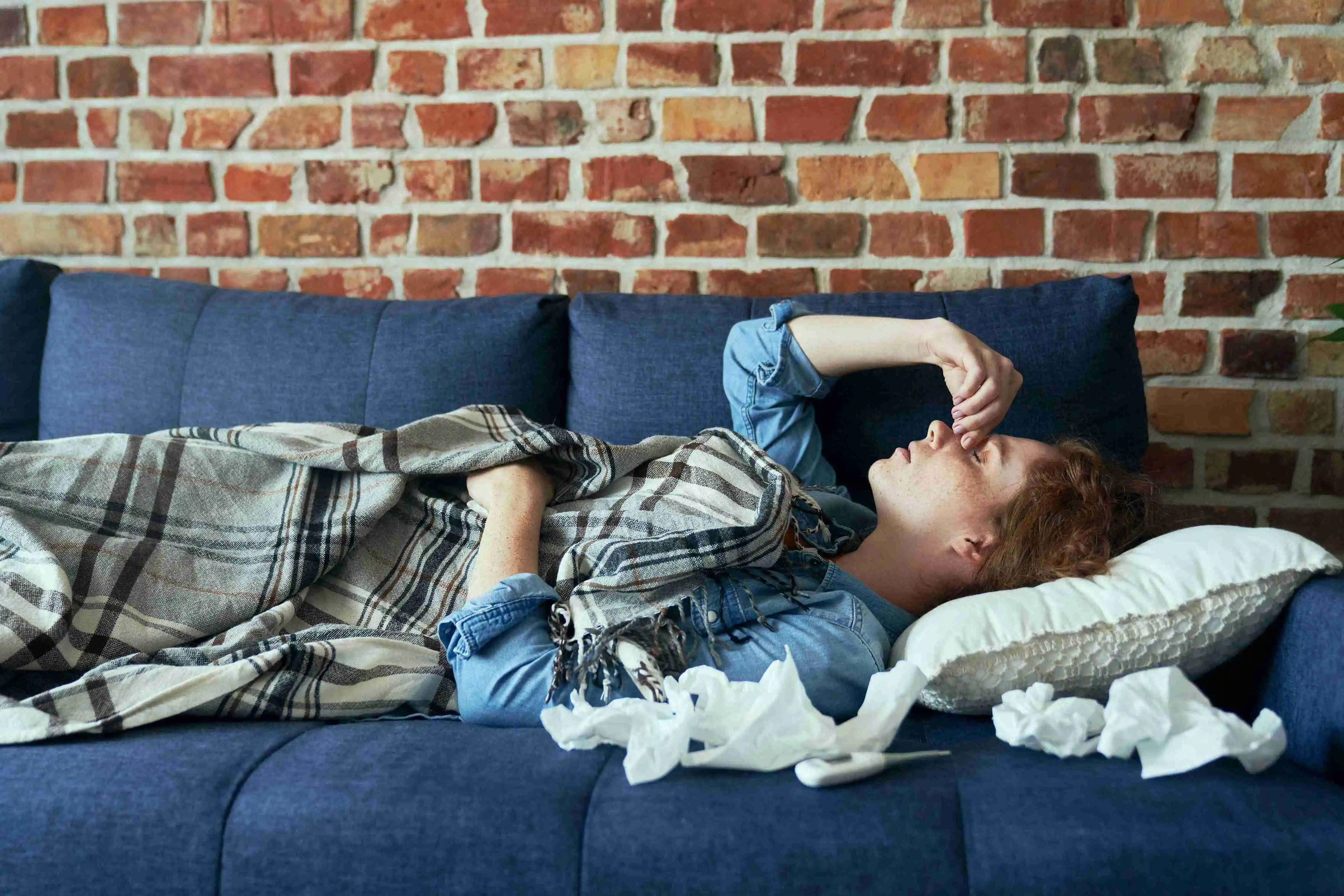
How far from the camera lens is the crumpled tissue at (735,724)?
0.88 m

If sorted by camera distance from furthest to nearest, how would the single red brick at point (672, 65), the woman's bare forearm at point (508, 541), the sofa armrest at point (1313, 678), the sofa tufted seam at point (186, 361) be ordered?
the single red brick at point (672, 65)
the sofa tufted seam at point (186, 361)
the woman's bare forearm at point (508, 541)
the sofa armrest at point (1313, 678)

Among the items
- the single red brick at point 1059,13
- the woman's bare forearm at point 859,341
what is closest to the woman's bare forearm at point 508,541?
the woman's bare forearm at point 859,341

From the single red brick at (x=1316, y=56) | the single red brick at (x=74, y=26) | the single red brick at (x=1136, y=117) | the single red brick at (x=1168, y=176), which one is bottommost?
the single red brick at (x=1168, y=176)

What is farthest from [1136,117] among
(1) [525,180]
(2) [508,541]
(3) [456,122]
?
(2) [508,541]

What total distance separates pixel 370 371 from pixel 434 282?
411mm

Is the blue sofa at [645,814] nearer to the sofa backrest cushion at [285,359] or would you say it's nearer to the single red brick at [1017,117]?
the sofa backrest cushion at [285,359]

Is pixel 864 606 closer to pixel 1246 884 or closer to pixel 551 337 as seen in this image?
pixel 1246 884

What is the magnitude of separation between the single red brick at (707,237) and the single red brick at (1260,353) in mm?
838

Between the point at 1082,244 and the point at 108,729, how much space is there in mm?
1592

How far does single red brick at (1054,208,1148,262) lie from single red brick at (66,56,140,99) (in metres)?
1.70

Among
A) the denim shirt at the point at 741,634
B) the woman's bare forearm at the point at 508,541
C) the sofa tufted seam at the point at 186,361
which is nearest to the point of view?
the denim shirt at the point at 741,634

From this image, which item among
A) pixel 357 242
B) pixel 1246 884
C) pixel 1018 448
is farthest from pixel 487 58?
pixel 1246 884

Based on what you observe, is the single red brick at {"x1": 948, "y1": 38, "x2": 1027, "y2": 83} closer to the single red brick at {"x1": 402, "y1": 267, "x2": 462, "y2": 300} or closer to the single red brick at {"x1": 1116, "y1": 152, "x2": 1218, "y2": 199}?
the single red brick at {"x1": 1116, "y1": 152, "x2": 1218, "y2": 199}

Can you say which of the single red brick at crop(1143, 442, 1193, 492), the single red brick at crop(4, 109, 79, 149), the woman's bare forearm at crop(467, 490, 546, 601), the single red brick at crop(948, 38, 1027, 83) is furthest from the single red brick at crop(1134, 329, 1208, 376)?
the single red brick at crop(4, 109, 79, 149)
